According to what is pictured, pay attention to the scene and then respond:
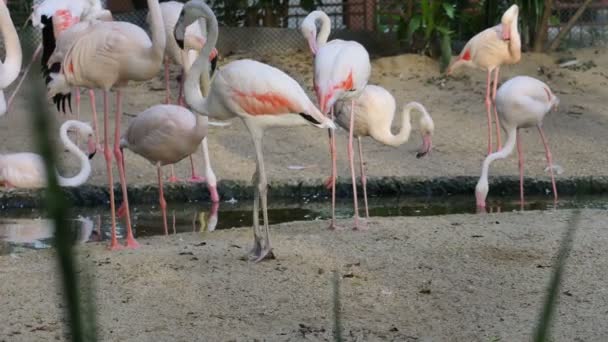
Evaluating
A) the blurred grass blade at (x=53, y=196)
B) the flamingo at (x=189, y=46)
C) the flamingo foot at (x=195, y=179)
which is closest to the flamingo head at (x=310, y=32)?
the flamingo at (x=189, y=46)

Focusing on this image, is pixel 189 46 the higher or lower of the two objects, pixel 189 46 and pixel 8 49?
the lower

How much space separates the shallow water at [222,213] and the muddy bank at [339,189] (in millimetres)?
101

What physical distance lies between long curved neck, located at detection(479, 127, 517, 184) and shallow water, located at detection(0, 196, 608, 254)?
22 centimetres

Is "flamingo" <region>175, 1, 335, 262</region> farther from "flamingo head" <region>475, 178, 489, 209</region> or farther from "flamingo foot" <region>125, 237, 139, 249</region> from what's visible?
"flamingo head" <region>475, 178, 489, 209</region>

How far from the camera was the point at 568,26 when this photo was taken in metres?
11.2

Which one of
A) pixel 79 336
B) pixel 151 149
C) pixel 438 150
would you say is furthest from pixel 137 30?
pixel 79 336

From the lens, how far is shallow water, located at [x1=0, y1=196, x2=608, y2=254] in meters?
5.97

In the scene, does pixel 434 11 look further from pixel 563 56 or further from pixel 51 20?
pixel 51 20

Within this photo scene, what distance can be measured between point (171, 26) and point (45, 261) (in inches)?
105

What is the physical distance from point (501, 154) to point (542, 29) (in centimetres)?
465

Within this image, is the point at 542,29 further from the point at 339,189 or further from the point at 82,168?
the point at 82,168

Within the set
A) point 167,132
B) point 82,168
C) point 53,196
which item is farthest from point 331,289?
point 53,196

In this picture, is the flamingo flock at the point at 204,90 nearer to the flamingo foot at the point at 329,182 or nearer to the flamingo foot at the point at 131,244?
the flamingo foot at the point at 131,244

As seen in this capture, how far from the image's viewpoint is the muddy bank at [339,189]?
692 centimetres
